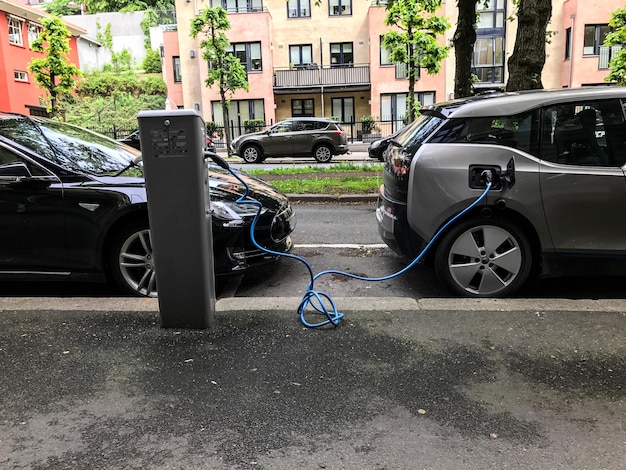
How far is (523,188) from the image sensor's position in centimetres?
426

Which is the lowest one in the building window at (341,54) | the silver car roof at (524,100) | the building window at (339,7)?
the silver car roof at (524,100)

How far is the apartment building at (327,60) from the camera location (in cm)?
3116

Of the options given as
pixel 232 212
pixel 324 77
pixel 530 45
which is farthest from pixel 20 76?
pixel 232 212

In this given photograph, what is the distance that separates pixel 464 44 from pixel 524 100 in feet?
28.6

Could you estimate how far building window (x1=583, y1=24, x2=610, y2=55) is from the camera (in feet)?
96.9

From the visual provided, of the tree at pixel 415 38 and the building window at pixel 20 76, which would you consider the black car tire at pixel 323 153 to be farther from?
the building window at pixel 20 76

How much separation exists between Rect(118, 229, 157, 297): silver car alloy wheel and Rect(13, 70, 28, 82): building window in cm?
3130

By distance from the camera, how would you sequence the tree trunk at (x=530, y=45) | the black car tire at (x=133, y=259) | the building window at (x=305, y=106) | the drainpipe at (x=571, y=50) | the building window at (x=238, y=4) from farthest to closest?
the building window at (x=305, y=106), the building window at (x=238, y=4), the drainpipe at (x=571, y=50), the tree trunk at (x=530, y=45), the black car tire at (x=133, y=259)

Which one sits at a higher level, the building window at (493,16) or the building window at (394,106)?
the building window at (493,16)

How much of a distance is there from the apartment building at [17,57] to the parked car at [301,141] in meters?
16.0

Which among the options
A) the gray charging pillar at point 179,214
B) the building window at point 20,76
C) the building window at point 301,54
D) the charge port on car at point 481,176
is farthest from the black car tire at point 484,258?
the building window at point 20,76

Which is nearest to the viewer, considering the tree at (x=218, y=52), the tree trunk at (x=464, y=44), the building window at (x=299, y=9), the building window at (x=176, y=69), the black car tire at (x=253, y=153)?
the tree trunk at (x=464, y=44)

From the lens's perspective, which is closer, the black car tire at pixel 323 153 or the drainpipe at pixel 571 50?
→ the black car tire at pixel 323 153

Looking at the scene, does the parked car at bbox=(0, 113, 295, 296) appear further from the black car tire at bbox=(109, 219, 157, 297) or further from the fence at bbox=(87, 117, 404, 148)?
the fence at bbox=(87, 117, 404, 148)
